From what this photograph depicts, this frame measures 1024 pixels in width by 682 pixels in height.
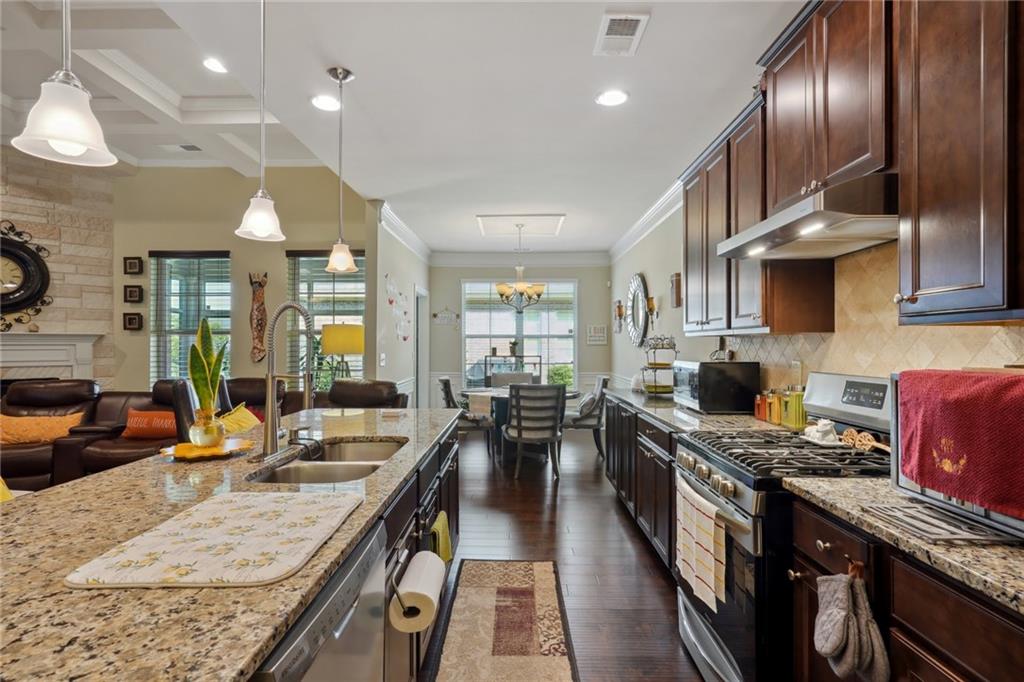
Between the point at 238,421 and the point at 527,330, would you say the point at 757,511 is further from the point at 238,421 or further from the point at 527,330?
the point at 527,330

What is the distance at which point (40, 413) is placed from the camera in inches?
167

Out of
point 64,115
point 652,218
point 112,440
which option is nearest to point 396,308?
point 112,440

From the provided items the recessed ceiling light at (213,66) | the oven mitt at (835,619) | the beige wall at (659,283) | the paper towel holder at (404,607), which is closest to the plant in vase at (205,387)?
the paper towel holder at (404,607)

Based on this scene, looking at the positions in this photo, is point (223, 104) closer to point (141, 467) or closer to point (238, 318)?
point (238, 318)

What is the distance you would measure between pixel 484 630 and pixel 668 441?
51.8 inches

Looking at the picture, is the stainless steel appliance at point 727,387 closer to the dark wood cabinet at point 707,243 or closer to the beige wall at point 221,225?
the dark wood cabinet at point 707,243

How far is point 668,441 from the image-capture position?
2.59 m

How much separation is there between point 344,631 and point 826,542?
126 centimetres

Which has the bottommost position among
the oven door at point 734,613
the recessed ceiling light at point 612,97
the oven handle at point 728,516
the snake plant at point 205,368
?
the oven door at point 734,613

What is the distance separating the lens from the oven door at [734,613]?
1565 millimetres

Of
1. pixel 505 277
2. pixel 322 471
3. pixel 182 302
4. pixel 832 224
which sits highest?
Result: pixel 505 277

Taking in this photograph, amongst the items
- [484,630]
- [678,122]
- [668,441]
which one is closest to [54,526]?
[484,630]

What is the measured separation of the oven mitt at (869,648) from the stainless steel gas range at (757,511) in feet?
1.22

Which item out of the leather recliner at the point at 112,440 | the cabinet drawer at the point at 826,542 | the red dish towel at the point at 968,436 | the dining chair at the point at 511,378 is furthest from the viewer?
the dining chair at the point at 511,378
